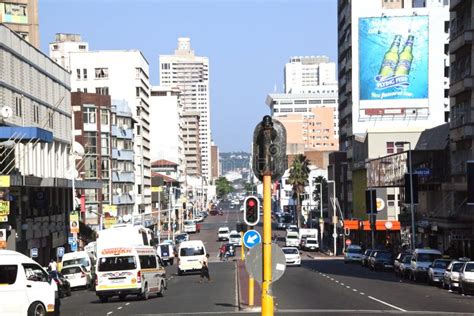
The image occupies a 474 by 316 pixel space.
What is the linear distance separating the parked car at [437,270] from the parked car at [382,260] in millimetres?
17851

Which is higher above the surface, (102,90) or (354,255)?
(102,90)

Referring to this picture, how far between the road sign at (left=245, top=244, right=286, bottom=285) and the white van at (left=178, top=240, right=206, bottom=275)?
46.5m

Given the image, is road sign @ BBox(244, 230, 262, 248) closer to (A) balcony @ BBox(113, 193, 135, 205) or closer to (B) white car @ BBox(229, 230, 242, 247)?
(B) white car @ BBox(229, 230, 242, 247)

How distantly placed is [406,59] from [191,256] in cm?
6232

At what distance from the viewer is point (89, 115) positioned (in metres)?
119

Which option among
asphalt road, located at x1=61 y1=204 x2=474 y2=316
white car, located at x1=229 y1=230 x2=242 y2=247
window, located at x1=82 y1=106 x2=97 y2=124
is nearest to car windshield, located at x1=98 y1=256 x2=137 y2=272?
asphalt road, located at x1=61 y1=204 x2=474 y2=316

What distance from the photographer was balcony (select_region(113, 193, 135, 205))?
4958 inches

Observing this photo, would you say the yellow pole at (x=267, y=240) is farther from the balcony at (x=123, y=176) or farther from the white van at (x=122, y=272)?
the balcony at (x=123, y=176)

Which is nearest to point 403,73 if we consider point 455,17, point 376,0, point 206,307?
point 376,0

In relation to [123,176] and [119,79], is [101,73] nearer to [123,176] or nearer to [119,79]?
[119,79]

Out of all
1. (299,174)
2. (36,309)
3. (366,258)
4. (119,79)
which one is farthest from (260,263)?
(119,79)

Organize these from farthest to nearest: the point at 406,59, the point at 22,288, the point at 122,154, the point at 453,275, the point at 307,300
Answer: the point at 122,154 → the point at 406,59 → the point at 453,275 → the point at 307,300 → the point at 22,288

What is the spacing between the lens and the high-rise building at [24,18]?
3487 inches

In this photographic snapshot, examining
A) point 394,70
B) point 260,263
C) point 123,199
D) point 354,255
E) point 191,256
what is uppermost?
point 394,70
